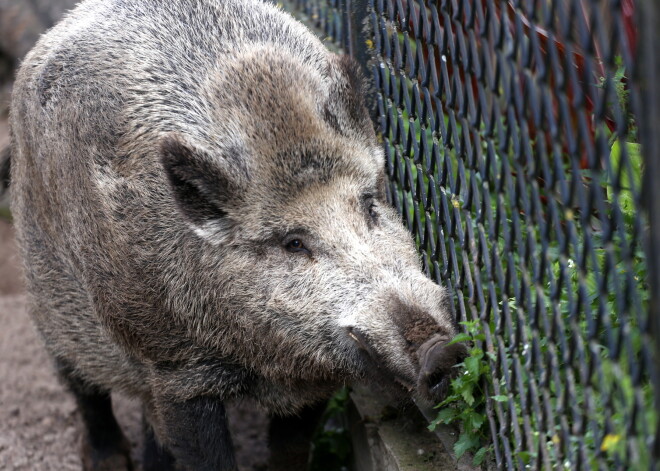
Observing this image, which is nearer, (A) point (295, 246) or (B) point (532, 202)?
(B) point (532, 202)

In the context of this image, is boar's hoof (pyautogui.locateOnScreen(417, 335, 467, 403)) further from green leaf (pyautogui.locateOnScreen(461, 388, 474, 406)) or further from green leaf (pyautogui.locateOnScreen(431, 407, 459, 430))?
green leaf (pyautogui.locateOnScreen(431, 407, 459, 430))

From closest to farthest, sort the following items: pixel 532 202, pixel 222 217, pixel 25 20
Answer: pixel 532 202 < pixel 222 217 < pixel 25 20

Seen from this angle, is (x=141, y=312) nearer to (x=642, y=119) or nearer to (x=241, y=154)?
(x=241, y=154)

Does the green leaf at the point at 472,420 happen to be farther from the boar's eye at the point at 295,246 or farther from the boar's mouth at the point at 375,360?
the boar's eye at the point at 295,246

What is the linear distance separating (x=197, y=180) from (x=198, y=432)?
1.12 meters

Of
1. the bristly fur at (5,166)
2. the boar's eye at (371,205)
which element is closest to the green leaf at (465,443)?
the boar's eye at (371,205)

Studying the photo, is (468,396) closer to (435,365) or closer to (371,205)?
(435,365)

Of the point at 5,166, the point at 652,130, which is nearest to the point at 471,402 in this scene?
the point at 652,130

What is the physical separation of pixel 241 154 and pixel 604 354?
1.49 metres

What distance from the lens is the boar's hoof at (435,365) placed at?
9.26 ft

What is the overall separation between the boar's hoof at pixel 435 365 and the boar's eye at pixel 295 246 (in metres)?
0.65

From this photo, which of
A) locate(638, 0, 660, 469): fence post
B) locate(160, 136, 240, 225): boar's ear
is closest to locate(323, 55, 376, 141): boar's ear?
locate(160, 136, 240, 225): boar's ear

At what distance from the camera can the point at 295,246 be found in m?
3.33

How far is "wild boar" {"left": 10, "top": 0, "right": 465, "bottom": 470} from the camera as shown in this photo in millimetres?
3197
